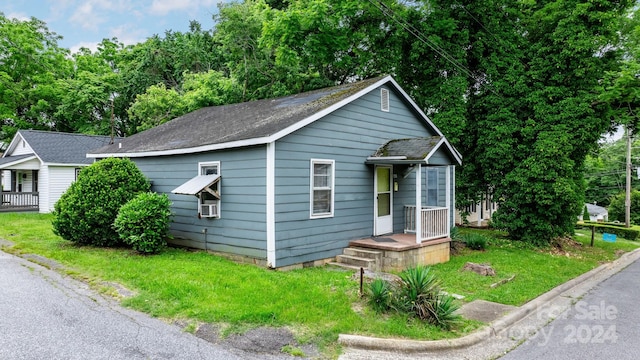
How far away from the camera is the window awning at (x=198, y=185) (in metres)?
8.72

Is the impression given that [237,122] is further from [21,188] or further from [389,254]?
[21,188]

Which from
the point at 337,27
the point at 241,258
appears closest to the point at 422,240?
Result: the point at 241,258

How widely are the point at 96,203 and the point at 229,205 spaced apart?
357 centimetres

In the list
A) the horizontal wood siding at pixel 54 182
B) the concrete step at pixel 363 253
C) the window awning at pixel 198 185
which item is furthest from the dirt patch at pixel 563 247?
the horizontal wood siding at pixel 54 182

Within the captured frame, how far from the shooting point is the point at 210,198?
31.1 ft

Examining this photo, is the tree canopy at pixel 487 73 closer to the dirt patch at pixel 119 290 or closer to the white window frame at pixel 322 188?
the white window frame at pixel 322 188

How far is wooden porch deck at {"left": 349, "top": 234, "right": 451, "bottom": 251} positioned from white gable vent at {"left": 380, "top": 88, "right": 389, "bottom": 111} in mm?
3641

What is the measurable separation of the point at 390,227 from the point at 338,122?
143 inches

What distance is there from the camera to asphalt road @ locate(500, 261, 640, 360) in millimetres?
4973

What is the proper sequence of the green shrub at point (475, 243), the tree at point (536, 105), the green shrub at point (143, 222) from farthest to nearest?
the tree at point (536, 105), the green shrub at point (475, 243), the green shrub at point (143, 222)

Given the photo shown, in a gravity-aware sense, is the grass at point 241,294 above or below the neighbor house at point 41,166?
below

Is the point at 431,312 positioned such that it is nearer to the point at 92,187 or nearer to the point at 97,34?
the point at 92,187

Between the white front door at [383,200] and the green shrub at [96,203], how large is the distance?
6.50 metres

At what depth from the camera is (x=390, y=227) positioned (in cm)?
1128
